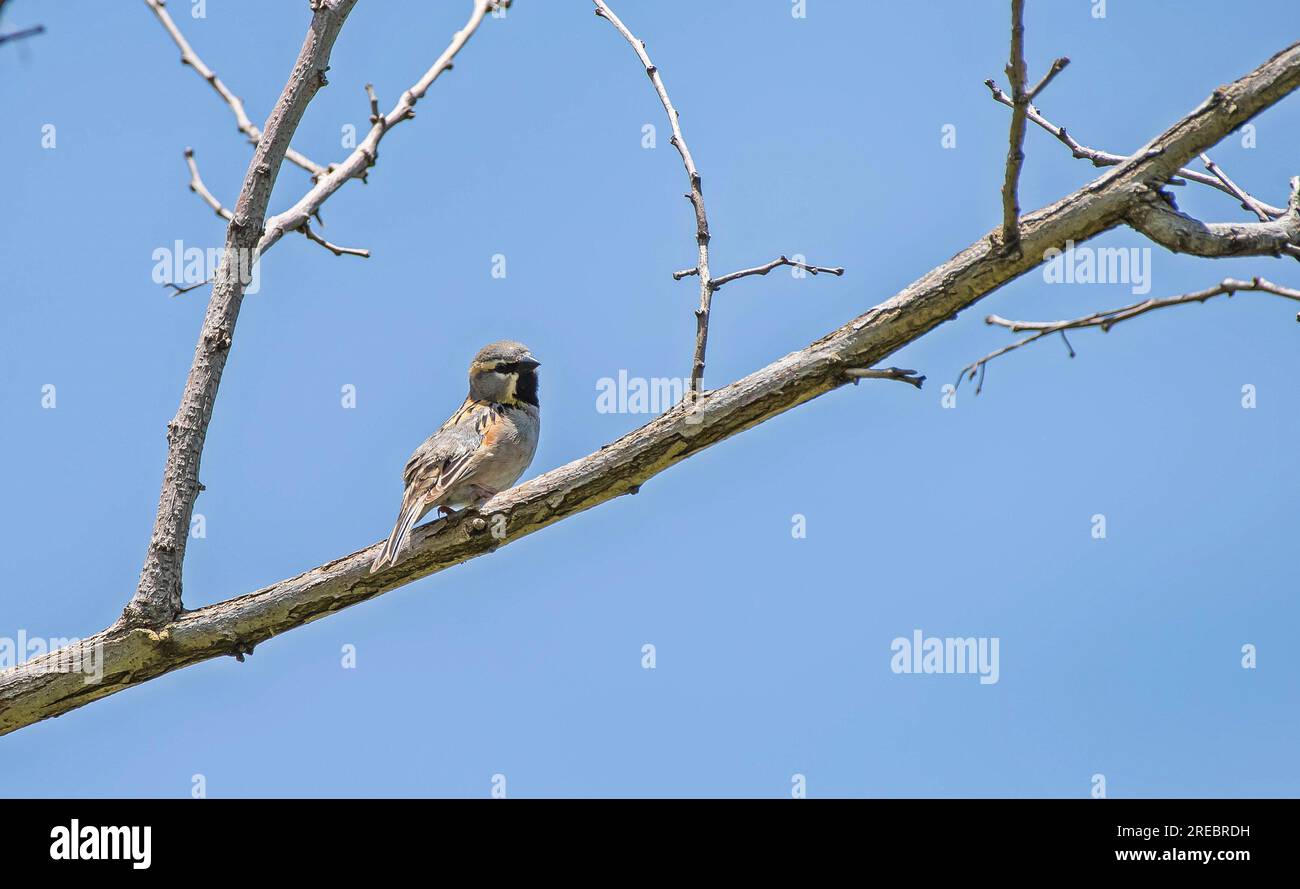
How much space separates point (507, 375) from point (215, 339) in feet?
10.0

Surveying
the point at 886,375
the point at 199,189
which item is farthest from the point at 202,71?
the point at 886,375

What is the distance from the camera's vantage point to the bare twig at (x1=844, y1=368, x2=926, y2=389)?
589 centimetres

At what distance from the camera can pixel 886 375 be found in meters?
5.96

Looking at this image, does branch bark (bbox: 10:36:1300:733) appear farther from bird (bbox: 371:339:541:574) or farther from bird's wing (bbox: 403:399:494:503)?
bird's wing (bbox: 403:399:494:503)

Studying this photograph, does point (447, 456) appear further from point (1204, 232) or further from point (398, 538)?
point (1204, 232)

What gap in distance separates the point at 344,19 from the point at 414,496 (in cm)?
275

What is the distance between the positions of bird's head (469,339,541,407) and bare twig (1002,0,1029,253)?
426 centimetres

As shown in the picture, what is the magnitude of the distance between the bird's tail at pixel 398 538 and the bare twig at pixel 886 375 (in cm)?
253

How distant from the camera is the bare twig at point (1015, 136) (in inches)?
187

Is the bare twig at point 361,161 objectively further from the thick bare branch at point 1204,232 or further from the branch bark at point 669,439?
the thick bare branch at point 1204,232

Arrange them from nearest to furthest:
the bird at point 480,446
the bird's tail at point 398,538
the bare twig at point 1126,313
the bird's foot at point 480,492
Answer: the bare twig at point 1126,313 < the bird's tail at point 398,538 < the bird at point 480,446 < the bird's foot at point 480,492

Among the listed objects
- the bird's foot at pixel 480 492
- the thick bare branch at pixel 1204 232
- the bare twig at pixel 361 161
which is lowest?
the bird's foot at pixel 480 492

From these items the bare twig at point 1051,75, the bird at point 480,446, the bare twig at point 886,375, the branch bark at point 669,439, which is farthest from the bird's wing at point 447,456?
the bare twig at point 1051,75

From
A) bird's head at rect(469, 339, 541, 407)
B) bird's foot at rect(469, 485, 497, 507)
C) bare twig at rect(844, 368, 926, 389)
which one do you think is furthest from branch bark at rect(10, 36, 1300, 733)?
bird's head at rect(469, 339, 541, 407)
